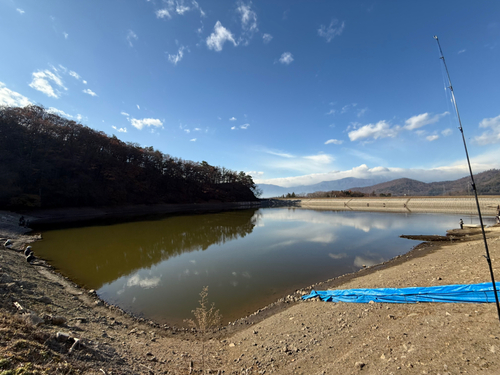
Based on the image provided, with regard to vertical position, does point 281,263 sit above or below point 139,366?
below

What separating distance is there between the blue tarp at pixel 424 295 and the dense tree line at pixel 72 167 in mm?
34627

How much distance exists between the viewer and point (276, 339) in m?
4.02

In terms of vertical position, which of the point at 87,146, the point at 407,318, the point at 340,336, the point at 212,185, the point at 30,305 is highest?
the point at 87,146

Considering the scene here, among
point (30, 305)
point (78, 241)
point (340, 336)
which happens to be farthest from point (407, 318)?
point (78, 241)

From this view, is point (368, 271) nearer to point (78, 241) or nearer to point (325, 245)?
point (325, 245)

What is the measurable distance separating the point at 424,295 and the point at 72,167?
145 ft

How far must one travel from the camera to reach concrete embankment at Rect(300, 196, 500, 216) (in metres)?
32.0

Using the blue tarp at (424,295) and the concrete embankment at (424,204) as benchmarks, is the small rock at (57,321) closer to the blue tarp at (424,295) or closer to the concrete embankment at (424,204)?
the blue tarp at (424,295)

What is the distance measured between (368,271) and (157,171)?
5262cm

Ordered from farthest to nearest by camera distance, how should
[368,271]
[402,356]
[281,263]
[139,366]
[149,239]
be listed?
[149,239] → [281,263] → [368,271] → [139,366] → [402,356]

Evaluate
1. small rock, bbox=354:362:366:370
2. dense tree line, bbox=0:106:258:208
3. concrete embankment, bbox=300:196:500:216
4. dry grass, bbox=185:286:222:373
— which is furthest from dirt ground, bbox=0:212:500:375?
concrete embankment, bbox=300:196:500:216

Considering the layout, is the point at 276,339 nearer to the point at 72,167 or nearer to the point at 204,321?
the point at 204,321

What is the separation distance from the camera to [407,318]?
361 centimetres

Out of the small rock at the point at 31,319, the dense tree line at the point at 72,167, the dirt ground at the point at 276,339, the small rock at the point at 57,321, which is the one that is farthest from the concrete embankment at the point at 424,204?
the small rock at the point at 31,319
